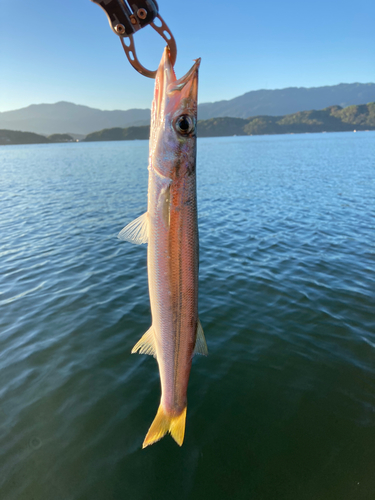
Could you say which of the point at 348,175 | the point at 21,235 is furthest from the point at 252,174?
the point at 21,235

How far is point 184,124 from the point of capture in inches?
112

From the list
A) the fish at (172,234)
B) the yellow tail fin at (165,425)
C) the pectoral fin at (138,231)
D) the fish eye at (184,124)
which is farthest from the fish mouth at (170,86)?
the yellow tail fin at (165,425)

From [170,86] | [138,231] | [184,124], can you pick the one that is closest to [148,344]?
[138,231]

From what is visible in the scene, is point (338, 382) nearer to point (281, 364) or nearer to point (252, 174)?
point (281, 364)

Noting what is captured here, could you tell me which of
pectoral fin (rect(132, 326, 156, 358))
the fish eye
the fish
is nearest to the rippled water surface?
the fish

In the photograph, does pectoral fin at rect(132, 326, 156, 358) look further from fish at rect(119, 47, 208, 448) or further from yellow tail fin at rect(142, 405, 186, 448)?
yellow tail fin at rect(142, 405, 186, 448)

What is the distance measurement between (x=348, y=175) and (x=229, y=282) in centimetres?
3380

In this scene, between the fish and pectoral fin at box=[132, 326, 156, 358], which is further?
pectoral fin at box=[132, 326, 156, 358]

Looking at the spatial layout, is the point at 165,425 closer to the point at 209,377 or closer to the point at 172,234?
the point at 172,234

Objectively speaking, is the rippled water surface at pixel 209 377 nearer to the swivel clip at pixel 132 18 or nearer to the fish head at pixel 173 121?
the fish head at pixel 173 121

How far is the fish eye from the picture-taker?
2814 millimetres

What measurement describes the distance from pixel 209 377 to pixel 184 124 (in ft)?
19.1

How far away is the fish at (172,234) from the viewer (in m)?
2.81

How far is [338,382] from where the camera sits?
6.48 m
